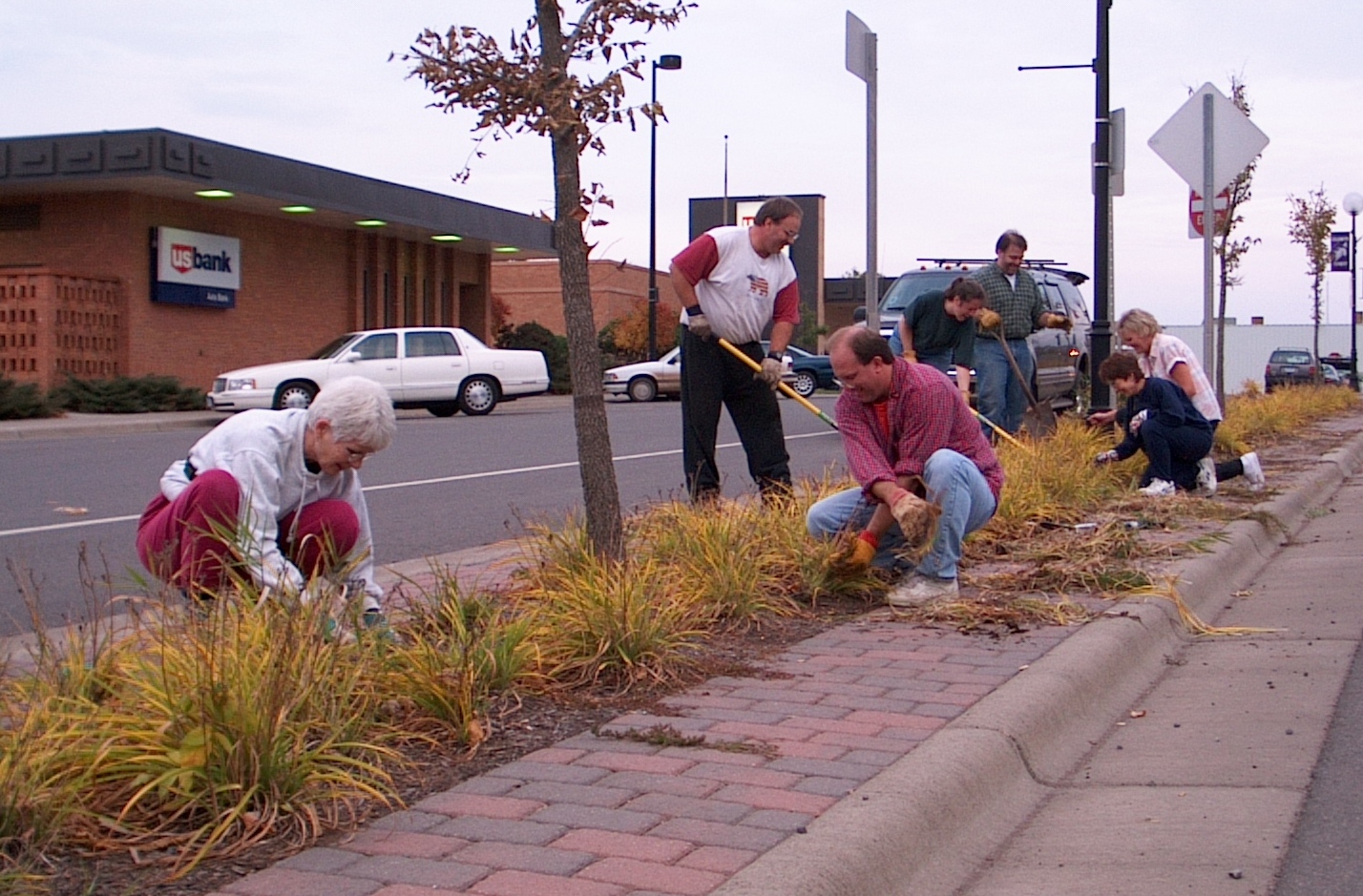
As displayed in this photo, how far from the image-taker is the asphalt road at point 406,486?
7.66 metres

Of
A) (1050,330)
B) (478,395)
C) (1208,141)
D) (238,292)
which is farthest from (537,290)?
(1208,141)

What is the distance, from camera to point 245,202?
87.3 ft

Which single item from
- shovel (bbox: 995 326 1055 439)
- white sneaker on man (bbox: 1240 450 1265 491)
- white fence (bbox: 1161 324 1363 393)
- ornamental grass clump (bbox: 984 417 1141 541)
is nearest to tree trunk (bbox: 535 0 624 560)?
ornamental grass clump (bbox: 984 417 1141 541)

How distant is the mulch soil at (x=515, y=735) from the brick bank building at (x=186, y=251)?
18.7 m

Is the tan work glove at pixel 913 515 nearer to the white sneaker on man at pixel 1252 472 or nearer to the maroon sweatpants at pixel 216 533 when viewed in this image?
the maroon sweatpants at pixel 216 533

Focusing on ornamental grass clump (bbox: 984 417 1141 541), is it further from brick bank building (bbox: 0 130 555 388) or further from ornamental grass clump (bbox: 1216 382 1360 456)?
brick bank building (bbox: 0 130 555 388)

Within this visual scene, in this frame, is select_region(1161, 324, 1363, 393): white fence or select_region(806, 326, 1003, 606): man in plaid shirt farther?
select_region(1161, 324, 1363, 393): white fence

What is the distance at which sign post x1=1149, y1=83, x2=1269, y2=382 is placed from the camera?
12.5m

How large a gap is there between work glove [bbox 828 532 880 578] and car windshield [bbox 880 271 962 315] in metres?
10.3

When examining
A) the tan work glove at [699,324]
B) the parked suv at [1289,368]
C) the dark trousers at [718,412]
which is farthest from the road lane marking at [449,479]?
Answer: the parked suv at [1289,368]

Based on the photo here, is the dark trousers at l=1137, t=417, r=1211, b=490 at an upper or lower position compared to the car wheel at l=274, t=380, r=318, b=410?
lower

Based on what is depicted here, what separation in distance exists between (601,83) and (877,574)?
2.31 m

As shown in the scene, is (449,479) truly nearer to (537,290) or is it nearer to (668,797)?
(668,797)

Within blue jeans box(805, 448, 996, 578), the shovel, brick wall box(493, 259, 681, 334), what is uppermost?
brick wall box(493, 259, 681, 334)
